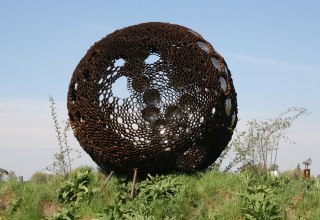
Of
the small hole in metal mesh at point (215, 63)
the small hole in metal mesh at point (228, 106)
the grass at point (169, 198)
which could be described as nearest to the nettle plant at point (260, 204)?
the grass at point (169, 198)

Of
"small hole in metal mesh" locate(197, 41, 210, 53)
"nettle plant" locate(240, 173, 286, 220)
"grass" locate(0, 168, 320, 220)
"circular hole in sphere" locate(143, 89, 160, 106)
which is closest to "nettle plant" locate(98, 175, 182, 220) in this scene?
"grass" locate(0, 168, 320, 220)

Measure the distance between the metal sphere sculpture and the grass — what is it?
573mm

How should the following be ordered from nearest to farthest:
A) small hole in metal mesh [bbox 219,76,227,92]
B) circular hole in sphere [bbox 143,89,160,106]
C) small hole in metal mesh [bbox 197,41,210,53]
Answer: circular hole in sphere [bbox 143,89,160,106], small hole in metal mesh [bbox 219,76,227,92], small hole in metal mesh [bbox 197,41,210,53]

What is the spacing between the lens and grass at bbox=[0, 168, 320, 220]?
7.71 m

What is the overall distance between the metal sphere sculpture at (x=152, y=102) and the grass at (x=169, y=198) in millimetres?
573

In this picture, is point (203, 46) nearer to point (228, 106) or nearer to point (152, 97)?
point (228, 106)

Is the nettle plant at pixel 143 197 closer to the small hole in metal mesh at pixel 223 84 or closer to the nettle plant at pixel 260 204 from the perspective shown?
the nettle plant at pixel 260 204

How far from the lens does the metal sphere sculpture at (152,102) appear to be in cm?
932

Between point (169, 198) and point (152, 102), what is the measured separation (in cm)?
184

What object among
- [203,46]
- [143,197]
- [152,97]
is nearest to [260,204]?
[143,197]

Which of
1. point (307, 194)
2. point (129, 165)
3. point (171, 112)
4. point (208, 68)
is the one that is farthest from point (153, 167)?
point (307, 194)

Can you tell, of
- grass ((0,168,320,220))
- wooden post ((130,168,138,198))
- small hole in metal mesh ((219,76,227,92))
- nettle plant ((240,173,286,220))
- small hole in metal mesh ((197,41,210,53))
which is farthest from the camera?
Answer: small hole in metal mesh ((197,41,210,53))

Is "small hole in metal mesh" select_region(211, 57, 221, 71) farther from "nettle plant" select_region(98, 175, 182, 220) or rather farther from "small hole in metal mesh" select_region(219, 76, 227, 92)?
"nettle plant" select_region(98, 175, 182, 220)

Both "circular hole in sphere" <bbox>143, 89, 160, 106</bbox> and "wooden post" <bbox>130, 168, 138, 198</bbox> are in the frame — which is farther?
"circular hole in sphere" <bbox>143, 89, 160, 106</bbox>
